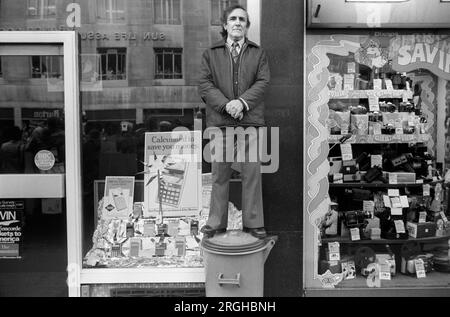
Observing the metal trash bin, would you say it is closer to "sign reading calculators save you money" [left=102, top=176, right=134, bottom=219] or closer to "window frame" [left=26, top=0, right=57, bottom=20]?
"sign reading calculators save you money" [left=102, top=176, right=134, bottom=219]

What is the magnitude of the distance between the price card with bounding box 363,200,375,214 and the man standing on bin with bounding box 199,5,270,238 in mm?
1303

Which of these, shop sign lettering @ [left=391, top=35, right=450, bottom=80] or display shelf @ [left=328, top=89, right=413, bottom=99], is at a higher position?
shop sign lettering @ [left=391, top=35, right=450, bottom=80]

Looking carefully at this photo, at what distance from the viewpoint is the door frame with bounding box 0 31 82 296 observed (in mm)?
→ 4574

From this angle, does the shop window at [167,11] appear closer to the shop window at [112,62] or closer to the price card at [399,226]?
the shop window at [112,62]

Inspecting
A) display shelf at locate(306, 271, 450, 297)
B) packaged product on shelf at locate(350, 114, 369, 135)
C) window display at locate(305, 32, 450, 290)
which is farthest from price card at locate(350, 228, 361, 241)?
packaged product on shelf at locate(350, 114, 369, 135)

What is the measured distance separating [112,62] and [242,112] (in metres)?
1.37

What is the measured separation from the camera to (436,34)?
4.70m

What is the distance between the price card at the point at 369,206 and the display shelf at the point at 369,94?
979 millimetres

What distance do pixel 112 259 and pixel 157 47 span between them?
1.91 m

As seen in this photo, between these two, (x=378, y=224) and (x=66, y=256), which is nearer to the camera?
(x=66, y=256)

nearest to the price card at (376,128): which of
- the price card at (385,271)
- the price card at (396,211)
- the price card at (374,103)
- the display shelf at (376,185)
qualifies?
the price card at (374,103)

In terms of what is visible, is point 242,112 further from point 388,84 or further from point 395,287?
point 395,287
